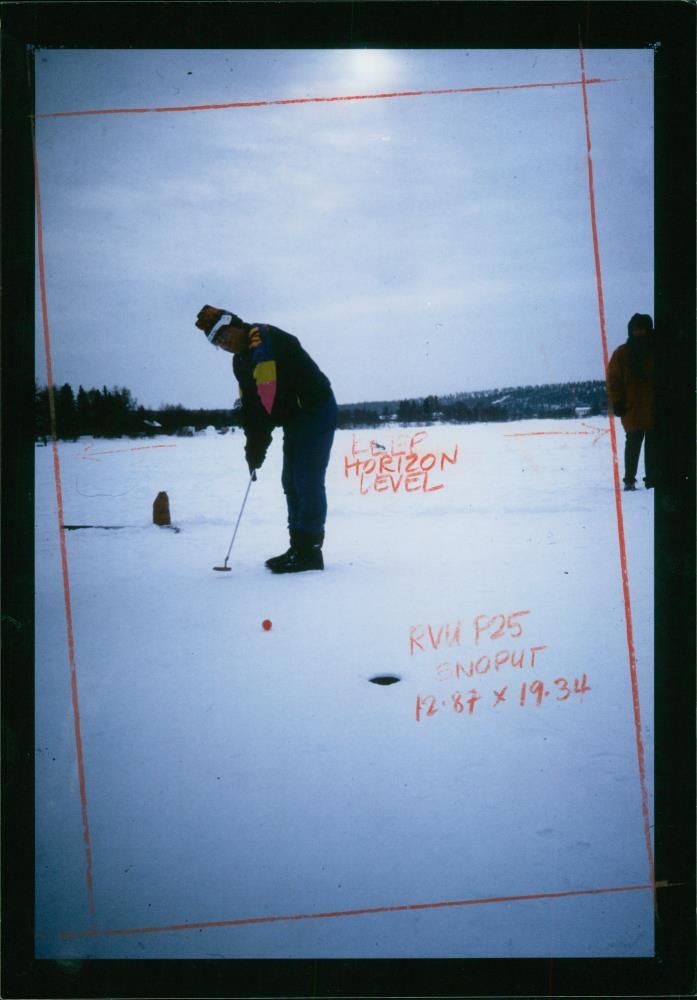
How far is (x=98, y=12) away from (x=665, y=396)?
Answer: 5.79 ft

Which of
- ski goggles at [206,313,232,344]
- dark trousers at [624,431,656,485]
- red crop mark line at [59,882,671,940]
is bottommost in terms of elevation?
red crop mark line at [59,882,671,940]

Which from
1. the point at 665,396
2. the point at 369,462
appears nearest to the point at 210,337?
the point at 369,462

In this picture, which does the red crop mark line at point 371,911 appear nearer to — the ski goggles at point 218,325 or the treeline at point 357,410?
the treeline at point 357,410

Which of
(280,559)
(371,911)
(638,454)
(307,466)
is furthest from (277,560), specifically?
(638,454)

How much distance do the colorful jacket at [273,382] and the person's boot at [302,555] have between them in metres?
0.30

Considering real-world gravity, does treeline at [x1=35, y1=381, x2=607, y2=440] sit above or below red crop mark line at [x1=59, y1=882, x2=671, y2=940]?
above

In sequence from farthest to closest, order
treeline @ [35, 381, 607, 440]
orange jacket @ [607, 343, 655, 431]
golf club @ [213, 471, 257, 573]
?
golf club @ [213, 471, 257, 573]
treeline @ [35, 381, 607, 440]
orange jacket @ [607, 343, 655, 431]

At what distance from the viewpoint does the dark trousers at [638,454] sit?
5.16 ft

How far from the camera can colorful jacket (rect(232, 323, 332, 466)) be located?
1.72 metres

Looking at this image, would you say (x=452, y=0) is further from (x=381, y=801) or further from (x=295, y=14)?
(x=381, y=801)

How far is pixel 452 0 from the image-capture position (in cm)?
150

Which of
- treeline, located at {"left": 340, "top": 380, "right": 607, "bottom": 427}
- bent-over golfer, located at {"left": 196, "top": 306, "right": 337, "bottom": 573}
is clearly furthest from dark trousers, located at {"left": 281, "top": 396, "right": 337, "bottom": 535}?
treeline, located at {"left": 340, "top": 380, "right": 607, "bottom": 427}

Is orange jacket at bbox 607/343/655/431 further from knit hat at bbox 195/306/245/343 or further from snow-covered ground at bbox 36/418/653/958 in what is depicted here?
knit hat at bbox 195/306/245/343

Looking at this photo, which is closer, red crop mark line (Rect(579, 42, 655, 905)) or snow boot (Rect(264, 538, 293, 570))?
red crop mark line (Rect(579, 42, 655, 905))
